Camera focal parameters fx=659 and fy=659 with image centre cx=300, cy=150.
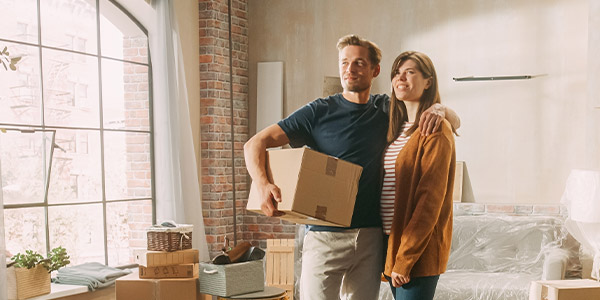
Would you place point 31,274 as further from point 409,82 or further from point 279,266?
point 409,82

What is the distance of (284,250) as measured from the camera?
5078 millimetres

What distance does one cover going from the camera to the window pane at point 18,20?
673 cm

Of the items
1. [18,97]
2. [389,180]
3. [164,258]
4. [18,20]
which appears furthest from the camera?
[18,20]

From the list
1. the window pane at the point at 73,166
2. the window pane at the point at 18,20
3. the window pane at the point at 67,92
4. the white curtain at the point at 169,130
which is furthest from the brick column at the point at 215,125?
the window pane at the point at 18,20

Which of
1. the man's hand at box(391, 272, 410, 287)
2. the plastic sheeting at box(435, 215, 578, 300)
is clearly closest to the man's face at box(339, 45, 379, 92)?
the man's hand at box(391, 272, 410, 287)

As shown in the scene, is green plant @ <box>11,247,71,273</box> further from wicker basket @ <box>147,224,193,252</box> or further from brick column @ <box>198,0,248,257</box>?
brick column @ <box>198,0,248,257</box>

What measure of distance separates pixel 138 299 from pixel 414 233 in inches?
79.3

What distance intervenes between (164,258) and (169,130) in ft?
4.47

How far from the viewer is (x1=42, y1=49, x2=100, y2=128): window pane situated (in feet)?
20.9

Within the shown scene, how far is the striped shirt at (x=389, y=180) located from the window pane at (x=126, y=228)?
2.78 meters

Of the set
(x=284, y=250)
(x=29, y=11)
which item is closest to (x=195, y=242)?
(x=284, y=250)

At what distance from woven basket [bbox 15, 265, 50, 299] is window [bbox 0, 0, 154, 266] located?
1.66ft

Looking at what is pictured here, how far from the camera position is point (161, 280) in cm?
383

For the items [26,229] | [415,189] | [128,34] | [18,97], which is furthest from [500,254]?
[26,229]
